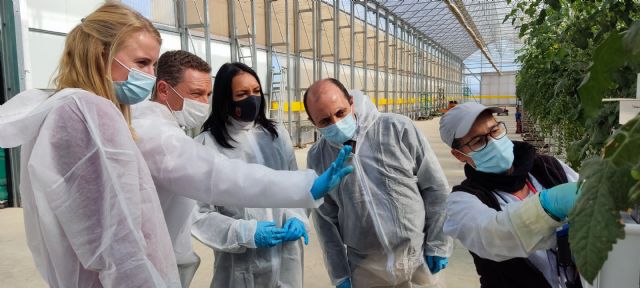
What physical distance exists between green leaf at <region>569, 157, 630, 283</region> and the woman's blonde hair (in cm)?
112

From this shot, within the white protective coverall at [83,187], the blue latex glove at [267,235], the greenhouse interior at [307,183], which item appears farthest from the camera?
the blue latex glove at [267,235]

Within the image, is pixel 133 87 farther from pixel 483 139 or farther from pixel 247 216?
pixel 483 139

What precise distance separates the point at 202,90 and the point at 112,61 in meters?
0.70

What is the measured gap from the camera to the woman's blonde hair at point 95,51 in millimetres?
1182

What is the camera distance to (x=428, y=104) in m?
28.7

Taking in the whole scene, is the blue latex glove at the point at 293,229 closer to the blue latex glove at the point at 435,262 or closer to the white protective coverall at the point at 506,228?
the blue latex glove at the point at 435,262

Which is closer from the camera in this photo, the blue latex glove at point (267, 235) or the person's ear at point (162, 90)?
the blue latex glove at point (267, 235)

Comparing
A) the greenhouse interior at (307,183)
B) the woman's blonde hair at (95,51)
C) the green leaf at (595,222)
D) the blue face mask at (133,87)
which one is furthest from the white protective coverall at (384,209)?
the green leaf at (595,222)

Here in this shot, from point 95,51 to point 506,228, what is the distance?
1107 mm

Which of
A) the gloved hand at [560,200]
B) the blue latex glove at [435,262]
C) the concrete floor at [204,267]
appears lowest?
the concrete floor at [204,267]

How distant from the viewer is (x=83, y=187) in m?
1.07

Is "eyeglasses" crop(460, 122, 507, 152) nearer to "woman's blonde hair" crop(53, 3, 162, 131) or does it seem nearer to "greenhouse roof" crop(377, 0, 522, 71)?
"woman's blonde hair" crop(53, 3, 162, 131)

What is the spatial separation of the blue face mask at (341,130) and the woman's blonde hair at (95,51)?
2.92ft

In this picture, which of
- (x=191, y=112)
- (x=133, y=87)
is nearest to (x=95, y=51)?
(x=133, y=87)
